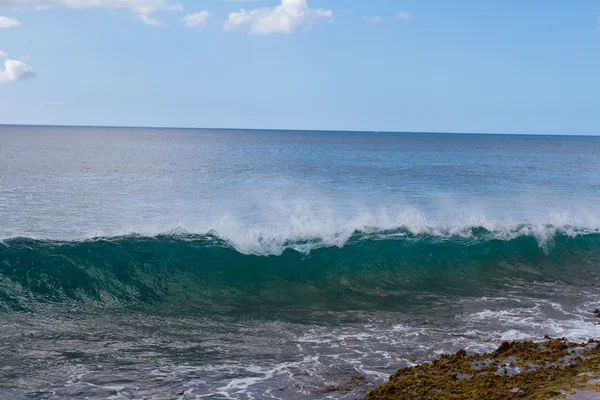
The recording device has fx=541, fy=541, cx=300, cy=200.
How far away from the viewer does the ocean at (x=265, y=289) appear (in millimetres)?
10086

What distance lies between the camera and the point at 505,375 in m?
8.89

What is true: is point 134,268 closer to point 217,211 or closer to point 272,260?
point 272,260

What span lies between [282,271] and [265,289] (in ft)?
5.51

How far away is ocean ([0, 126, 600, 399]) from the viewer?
1009 centimetres

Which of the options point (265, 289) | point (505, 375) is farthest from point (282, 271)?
point (505, 375)

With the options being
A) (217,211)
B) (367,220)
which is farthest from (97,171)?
(367,220)

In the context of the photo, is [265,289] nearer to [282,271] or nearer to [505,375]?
[282,271]

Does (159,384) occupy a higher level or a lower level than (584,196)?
lower

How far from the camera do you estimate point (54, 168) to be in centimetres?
4819

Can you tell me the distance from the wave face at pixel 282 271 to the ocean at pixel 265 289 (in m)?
0.07

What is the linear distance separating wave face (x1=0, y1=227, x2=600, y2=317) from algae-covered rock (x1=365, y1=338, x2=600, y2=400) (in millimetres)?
4390

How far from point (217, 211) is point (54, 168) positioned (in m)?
27.9

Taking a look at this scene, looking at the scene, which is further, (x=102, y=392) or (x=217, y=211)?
(x=217, y=211)

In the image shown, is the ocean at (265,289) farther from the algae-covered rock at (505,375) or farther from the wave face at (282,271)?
the algae-covered rock at (505,375)
